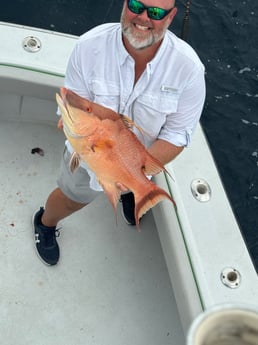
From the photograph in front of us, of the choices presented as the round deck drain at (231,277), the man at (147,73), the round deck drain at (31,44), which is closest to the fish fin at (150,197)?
the man at (147,73)

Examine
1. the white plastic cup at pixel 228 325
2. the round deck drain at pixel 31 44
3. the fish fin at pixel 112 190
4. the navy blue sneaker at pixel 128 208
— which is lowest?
the navy blue sneaker at pixel 128 208

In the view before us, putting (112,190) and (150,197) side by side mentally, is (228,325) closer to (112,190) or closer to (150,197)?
(150,197)

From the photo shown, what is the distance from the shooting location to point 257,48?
5.47m

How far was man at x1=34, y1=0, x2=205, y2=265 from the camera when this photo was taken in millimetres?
2367

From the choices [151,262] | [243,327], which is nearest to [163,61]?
[243,327]

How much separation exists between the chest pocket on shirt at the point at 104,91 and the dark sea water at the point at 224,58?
7.49 ft

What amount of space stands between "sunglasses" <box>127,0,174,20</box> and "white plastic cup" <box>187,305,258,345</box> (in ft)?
3.73

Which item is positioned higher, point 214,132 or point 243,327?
point 243,327

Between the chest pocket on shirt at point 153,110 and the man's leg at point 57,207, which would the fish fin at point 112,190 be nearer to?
the chest pocket on shirt at point 153,110

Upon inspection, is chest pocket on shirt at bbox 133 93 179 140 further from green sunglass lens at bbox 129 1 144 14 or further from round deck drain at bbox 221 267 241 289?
round deck drain at bbox 221 267 241 289

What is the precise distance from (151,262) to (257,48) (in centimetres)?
275

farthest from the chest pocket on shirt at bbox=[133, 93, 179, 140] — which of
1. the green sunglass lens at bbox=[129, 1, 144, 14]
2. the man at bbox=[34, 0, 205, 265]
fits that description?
the green sunglass lens at bbox=[129, 1, 144, 14]

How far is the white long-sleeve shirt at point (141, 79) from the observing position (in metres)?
2.47

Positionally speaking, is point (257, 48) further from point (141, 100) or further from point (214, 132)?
point (141, 100)
